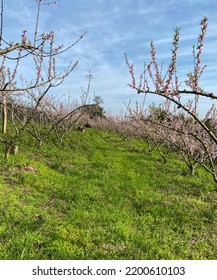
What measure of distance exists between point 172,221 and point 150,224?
700 mm

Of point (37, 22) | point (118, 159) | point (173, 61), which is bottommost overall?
point (118, 159)

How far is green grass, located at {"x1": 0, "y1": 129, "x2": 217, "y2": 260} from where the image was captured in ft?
17.7

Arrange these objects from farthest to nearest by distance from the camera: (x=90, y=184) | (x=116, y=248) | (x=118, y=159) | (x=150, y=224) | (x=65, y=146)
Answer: (x=65, y=146), (x=118, y=159), (x=90, y=184), (x=150, y=224), (x=116, y=248)

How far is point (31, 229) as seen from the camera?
5797 millimetres

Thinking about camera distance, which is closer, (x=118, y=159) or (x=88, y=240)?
(x=88, y=240)

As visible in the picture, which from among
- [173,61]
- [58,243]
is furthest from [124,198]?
→ [173,61]

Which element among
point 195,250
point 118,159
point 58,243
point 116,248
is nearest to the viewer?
point 58,243

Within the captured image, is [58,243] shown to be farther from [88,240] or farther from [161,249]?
[161,249]

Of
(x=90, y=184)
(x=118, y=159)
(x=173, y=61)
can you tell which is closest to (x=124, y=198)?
(x=90, y=184)

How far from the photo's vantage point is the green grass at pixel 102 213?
5.39 meters

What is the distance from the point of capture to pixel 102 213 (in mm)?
7504

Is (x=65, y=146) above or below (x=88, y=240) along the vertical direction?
above
